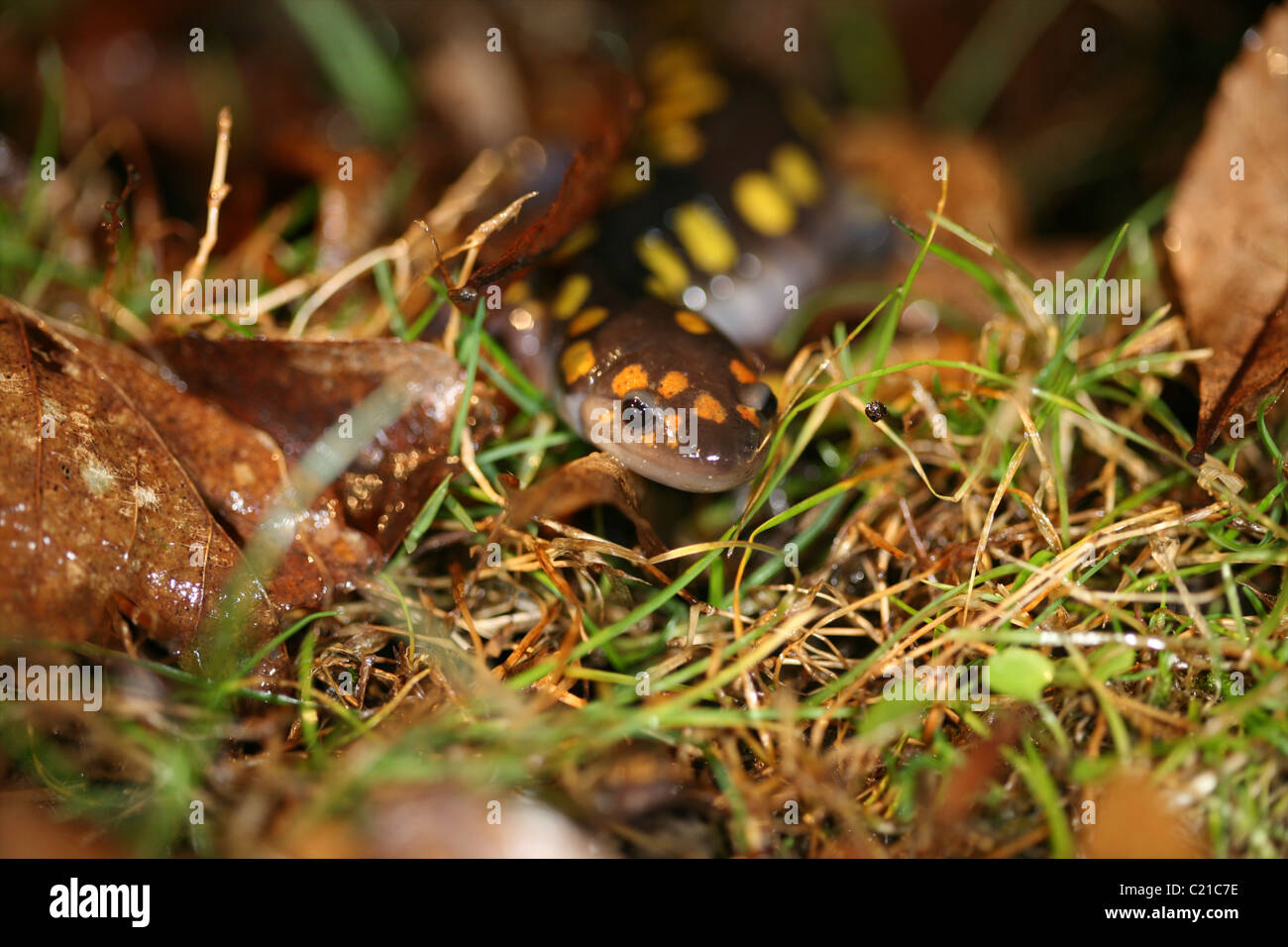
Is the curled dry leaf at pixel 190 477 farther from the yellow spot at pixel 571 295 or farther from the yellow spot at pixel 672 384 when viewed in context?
the yellow spot at pixel 571 295

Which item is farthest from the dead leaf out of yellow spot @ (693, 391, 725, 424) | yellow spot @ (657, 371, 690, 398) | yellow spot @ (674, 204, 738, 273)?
yellow spot @ (674, 204, 738, 273)

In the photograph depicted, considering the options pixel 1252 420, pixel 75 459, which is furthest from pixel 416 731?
pixel 1252 420

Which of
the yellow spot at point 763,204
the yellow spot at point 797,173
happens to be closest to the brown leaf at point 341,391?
the yellow spot at point 763,204

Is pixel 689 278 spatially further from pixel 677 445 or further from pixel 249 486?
pixel 249 486

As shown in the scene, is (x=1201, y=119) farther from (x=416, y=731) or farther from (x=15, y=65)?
(x=15, y=65)

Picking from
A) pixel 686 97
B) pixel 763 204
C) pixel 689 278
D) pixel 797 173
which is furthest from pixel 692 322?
pixel 686 97

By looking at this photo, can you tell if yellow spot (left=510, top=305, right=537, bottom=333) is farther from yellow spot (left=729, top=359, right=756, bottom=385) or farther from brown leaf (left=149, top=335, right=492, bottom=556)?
yellow spot (left=729, top=359, right=756, bottom=385)
